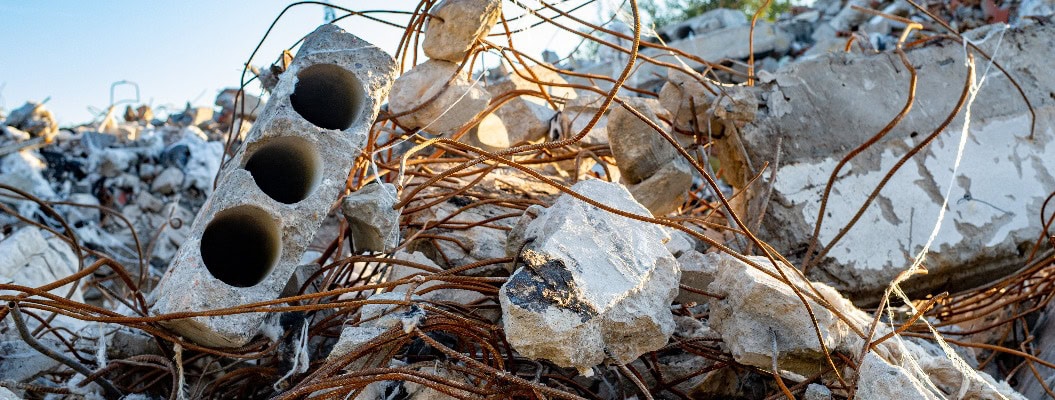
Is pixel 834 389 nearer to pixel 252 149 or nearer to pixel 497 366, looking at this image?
pixel 497 366

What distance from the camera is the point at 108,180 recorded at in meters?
5.95

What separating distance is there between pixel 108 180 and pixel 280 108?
172 inches

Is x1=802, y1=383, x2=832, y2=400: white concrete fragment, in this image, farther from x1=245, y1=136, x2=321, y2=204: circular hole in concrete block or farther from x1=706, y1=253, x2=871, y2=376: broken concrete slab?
x1=245, y1=136, x2=321, y2=204: circular hole in concrete block

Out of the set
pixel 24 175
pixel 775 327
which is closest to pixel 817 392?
pixel 775 327

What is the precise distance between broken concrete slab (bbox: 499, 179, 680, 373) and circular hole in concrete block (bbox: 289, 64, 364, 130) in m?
0.67

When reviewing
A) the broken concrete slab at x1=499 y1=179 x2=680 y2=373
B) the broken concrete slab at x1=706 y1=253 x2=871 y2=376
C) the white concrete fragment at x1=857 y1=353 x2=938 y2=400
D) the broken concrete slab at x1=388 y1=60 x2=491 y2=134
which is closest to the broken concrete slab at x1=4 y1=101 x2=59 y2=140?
→ the broken concrete slab at x1=388 y1=60 x2=491 y2=134

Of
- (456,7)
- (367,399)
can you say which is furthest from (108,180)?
(367,399)

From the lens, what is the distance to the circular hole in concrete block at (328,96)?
2359 millimetres

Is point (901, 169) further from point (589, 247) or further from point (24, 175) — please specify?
point (24, 175)

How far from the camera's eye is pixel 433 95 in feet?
9.80

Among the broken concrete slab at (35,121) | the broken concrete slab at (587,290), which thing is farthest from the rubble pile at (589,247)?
the broken concrete slab at (35,121)

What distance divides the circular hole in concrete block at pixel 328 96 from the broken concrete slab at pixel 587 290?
26.3 inches

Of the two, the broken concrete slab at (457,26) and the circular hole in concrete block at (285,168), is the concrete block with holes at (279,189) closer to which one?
the circular hole in concrete block at (285,168)

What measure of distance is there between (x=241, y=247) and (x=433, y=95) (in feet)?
3.03
